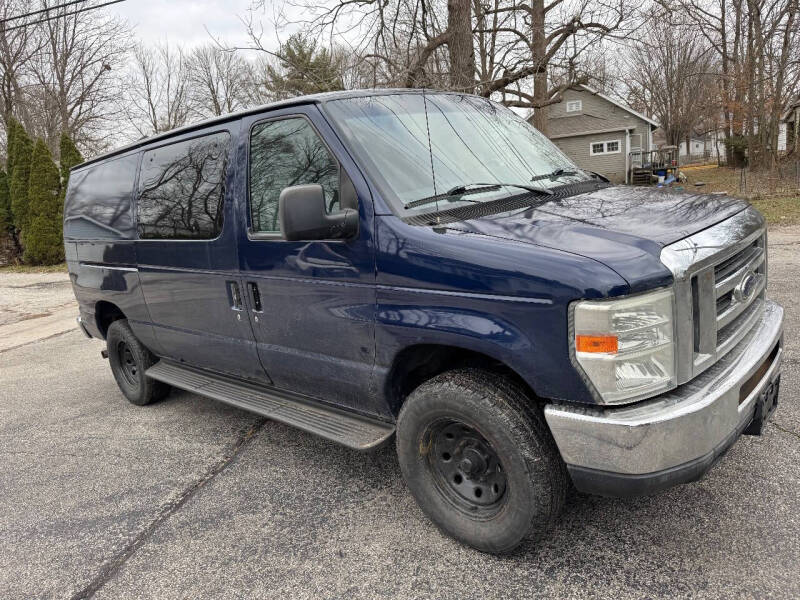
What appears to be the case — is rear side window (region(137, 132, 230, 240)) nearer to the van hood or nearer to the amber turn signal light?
the van hood

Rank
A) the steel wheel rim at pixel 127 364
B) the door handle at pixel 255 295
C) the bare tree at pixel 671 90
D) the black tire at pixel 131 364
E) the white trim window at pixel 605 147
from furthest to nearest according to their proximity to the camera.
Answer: the bare tree at pixel 671 90 < the white trim window at pixel 605 147 < the steel wheel rim at pixel 127 364 < the black tire at pixel 131 364 < the door handle at pixel 255 295

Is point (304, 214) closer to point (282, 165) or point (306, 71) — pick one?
point (282, 165)

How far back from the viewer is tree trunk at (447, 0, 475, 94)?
34.1 ft

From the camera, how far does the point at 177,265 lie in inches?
155

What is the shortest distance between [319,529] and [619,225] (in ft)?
6.78

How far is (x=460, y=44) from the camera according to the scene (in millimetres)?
10617

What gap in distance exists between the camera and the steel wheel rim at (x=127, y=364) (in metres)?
5.15

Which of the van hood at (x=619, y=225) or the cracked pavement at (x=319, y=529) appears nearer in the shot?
the van hood at (x=619, y=225)

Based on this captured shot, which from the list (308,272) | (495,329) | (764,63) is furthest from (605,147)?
(495,329)

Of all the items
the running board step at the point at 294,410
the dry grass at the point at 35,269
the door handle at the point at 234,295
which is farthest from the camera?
the dry grass at the point at 35,269

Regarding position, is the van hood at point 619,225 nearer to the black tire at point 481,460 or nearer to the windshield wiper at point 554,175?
the windshield wiper at point 554,175

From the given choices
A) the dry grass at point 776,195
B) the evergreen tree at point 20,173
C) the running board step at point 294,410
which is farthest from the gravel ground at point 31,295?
the dry grass at point 776,195

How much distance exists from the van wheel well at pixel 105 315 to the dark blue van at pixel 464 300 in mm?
1353

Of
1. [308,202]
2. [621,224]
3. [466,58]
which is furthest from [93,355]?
[466,58]
